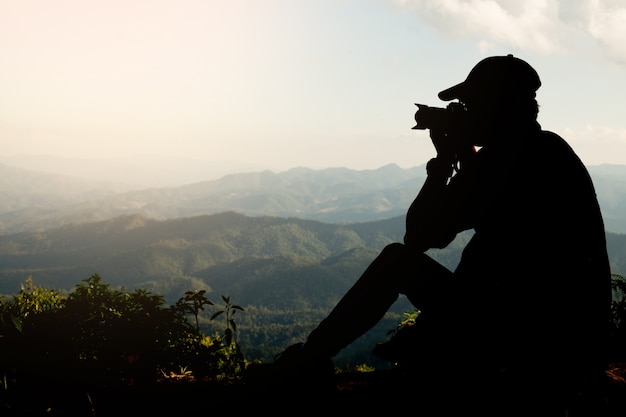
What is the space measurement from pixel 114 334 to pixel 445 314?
176 inches

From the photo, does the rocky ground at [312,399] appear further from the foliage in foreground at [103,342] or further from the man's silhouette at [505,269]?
the foliage in foreground at [103,342]

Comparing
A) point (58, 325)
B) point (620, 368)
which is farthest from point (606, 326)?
point (58, 325)

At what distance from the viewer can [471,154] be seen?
3.44 meters

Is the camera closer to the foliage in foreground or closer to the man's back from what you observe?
the man's back

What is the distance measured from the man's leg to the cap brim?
128 centimetres

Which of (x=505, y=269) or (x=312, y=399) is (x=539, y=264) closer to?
(x=505, y=269)

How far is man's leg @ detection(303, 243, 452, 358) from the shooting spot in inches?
111

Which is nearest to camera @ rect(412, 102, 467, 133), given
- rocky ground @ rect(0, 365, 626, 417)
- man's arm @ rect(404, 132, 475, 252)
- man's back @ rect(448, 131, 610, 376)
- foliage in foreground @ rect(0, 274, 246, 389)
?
man's arm @ rect(404, 132, 475, 252)

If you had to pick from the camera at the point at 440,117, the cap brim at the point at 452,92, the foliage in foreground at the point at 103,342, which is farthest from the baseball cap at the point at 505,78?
the foliage in foreground at the point at 103,342

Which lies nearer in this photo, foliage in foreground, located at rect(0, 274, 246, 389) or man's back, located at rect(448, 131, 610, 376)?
man's back, located at rect(448, 131, 610, 376)

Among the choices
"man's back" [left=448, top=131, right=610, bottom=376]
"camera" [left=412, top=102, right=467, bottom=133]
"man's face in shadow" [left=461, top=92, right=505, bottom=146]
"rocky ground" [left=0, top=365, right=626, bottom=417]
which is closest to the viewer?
"man's back" [left=448, top=131, right=610, bottom=376]

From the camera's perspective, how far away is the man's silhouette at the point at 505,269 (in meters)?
2.47

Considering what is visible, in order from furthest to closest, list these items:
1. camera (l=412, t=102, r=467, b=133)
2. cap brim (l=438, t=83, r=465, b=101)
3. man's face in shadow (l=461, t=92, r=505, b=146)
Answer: camera (l=412, t=102, r=467, b=133) < cap brim (l=438, t=83, r=465, b=101) < man's face in shadow (l=461, t=92, r=505, b=146)

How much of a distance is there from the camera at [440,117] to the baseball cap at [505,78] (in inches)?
13.2
